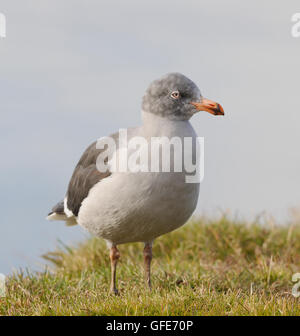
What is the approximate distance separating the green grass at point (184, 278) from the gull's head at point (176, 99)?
1810mm

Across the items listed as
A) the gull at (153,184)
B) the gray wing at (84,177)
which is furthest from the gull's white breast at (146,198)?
the gray wing at (84,177)

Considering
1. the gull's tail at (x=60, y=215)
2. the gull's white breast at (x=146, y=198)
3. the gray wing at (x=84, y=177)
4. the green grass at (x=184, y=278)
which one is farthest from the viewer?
the gull's tail at (x=60, y=215)

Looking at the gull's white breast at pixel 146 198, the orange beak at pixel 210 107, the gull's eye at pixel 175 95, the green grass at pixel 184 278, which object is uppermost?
the gull's eye at pixel 175 95

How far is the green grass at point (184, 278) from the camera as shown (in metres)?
5.52

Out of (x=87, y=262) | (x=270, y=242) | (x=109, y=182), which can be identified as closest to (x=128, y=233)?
(x=109, y=182)

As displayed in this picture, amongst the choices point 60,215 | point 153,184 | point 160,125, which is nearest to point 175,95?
point 160,125

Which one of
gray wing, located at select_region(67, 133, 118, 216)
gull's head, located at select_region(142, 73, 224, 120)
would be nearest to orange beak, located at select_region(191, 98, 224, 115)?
gull's head, located at select_region(142, 73, 224, 120)

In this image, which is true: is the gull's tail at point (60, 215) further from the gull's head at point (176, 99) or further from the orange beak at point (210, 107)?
the orange beak at point (210, 107)

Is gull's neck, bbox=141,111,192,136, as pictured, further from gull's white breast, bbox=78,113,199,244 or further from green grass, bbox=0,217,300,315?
green grass, bbox=0,217,300,315

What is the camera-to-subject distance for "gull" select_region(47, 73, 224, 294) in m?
5.65

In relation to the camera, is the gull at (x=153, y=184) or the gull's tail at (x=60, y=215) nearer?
the gull at (x=153, y=184)
